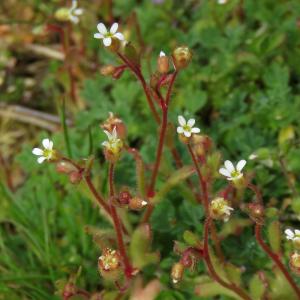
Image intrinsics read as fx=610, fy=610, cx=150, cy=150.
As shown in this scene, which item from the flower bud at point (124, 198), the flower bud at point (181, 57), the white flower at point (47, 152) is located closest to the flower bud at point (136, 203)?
the flower bud at point (124, 198)

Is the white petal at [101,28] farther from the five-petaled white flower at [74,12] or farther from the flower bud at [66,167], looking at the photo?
the five-petaled white flower at [74,12]

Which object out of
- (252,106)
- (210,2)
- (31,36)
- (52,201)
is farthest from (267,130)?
(31,36)

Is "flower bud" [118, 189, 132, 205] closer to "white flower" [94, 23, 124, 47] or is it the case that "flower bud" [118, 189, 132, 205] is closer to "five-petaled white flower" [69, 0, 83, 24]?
"white flower" [94, 23, 124, 47]

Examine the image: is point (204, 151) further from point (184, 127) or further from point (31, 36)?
point (31, 36)

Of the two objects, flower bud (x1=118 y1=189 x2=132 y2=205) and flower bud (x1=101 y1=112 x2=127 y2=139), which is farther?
flower bud (x1=101 y1=112 x2=127 y2=139)

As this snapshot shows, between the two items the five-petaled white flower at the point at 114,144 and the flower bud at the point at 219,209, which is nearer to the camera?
the flower bud at the point at 219,209

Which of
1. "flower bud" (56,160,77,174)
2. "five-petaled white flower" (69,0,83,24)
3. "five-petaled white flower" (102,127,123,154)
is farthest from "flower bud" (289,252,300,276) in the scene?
"five-petaled white flower" (69,0,83,24)

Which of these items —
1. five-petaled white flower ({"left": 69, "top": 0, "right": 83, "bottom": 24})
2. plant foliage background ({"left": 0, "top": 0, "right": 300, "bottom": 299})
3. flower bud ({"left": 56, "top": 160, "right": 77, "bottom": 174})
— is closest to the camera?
flower bud ({"left": 56, "top": 160, "right": 77, "bottom": 174})
